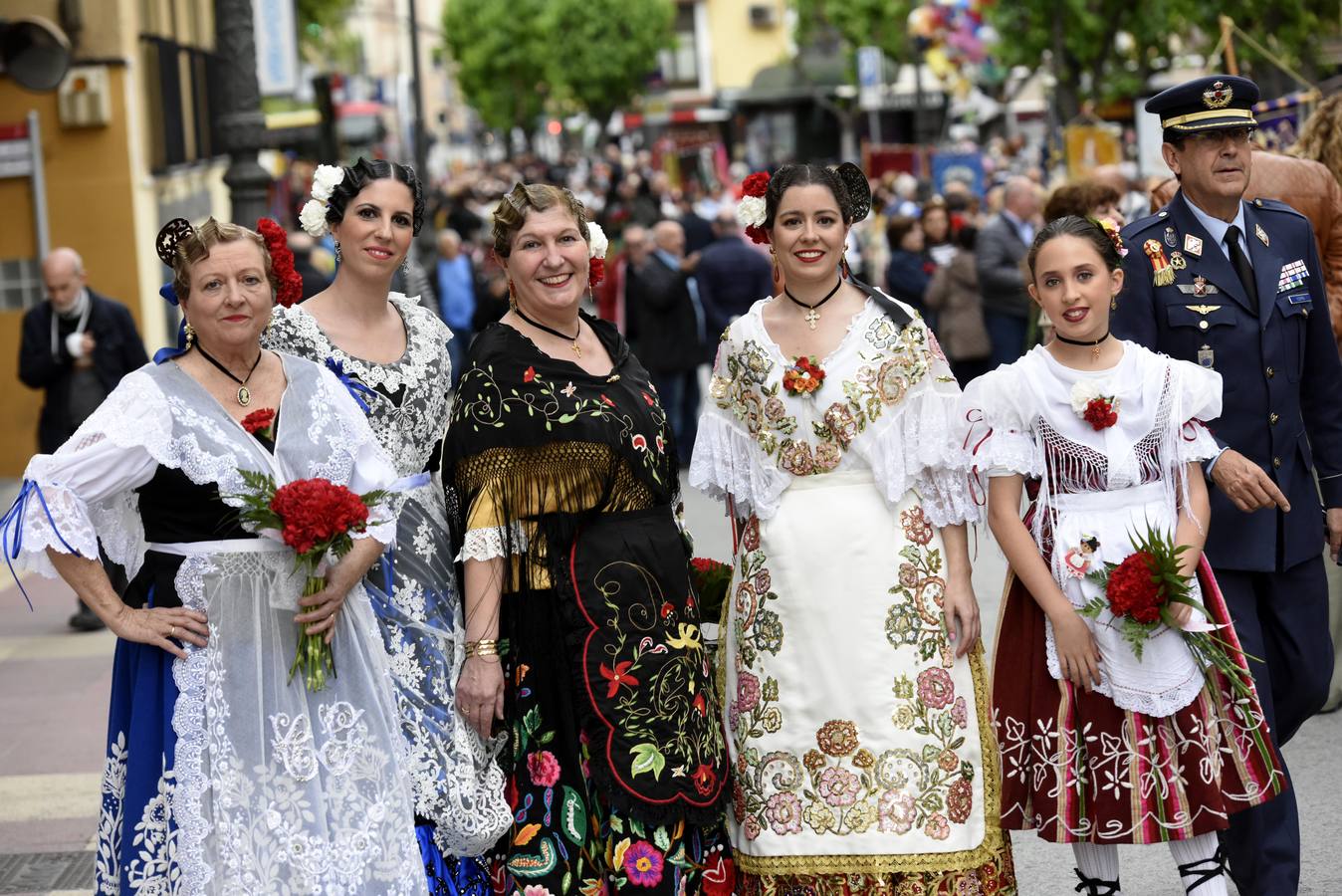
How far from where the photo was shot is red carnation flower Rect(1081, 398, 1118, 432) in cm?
445

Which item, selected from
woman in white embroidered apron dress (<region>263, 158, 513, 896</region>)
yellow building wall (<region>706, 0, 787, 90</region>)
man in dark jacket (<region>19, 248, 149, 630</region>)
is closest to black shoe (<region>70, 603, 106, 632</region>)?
man in dark jacket (<region>19, 248, 149, 630</region>)

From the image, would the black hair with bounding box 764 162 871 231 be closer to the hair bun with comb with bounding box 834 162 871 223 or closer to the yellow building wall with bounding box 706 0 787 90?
the hair bun with comb with bounding box 834 162 871 223

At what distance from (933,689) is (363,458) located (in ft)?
5.08

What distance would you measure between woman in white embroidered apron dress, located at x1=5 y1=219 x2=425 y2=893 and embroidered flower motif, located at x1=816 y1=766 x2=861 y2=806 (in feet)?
3.41

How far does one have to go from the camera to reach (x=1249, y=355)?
16.0 feet

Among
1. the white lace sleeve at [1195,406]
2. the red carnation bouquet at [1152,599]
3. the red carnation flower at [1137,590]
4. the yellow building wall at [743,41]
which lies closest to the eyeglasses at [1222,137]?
the white lace sleeve at [1195,406]

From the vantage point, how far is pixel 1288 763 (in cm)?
653

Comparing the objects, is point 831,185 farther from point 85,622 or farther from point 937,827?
point 85,622

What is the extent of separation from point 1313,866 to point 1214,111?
2320mm

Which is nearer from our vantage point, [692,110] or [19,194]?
[19,194]

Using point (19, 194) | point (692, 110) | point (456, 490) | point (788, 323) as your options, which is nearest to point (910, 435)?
point (788, 323)

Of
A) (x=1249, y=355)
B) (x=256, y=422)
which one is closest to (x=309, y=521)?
(x=256, y=422)

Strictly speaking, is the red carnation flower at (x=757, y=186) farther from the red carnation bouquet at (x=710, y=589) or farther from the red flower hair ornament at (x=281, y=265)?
the red flower hair ornament at (x=281, y=265)

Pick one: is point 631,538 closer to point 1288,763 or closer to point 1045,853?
point 1045,853
